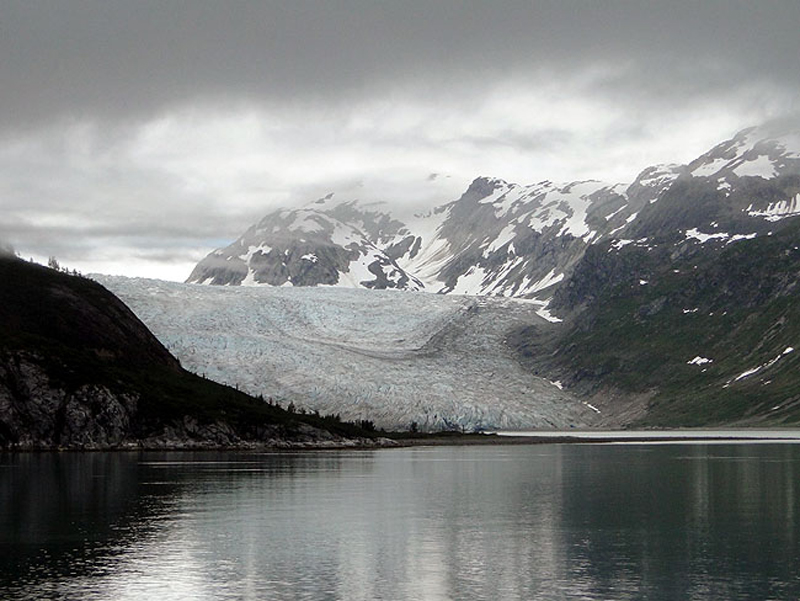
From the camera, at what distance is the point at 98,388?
383 feet

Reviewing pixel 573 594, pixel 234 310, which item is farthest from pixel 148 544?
pixel 234 310

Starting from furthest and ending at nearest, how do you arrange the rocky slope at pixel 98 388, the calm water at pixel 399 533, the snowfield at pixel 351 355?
the snowfield at pixel 351 355 → the rocky slope at pixel 98 388 → the calm water at pixel 399 533

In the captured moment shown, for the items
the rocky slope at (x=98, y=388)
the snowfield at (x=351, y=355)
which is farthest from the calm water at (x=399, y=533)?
the snowfield at (x=351, y=355)

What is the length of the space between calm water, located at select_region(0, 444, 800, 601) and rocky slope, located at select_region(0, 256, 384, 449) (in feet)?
91.2

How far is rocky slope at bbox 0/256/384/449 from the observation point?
11394cm

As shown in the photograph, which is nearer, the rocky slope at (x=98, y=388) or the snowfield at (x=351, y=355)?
the rocky slope at (x=98, y=388)

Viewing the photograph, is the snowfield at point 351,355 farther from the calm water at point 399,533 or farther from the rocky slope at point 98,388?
the calm water at point 399,533

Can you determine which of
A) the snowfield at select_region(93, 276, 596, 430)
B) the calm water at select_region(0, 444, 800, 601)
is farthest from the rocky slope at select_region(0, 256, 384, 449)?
the calm water at select_region(0, 444, 800, 601)

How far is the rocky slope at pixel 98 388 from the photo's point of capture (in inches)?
4486

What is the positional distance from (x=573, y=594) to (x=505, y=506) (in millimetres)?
24587

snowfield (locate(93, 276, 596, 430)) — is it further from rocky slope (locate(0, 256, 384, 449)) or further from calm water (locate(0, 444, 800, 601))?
calm water (locate(0, 444, 800, 601))

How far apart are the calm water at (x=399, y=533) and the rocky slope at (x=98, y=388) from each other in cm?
2780

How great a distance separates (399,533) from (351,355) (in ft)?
384

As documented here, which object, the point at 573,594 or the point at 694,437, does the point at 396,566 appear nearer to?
the point at 573,594
